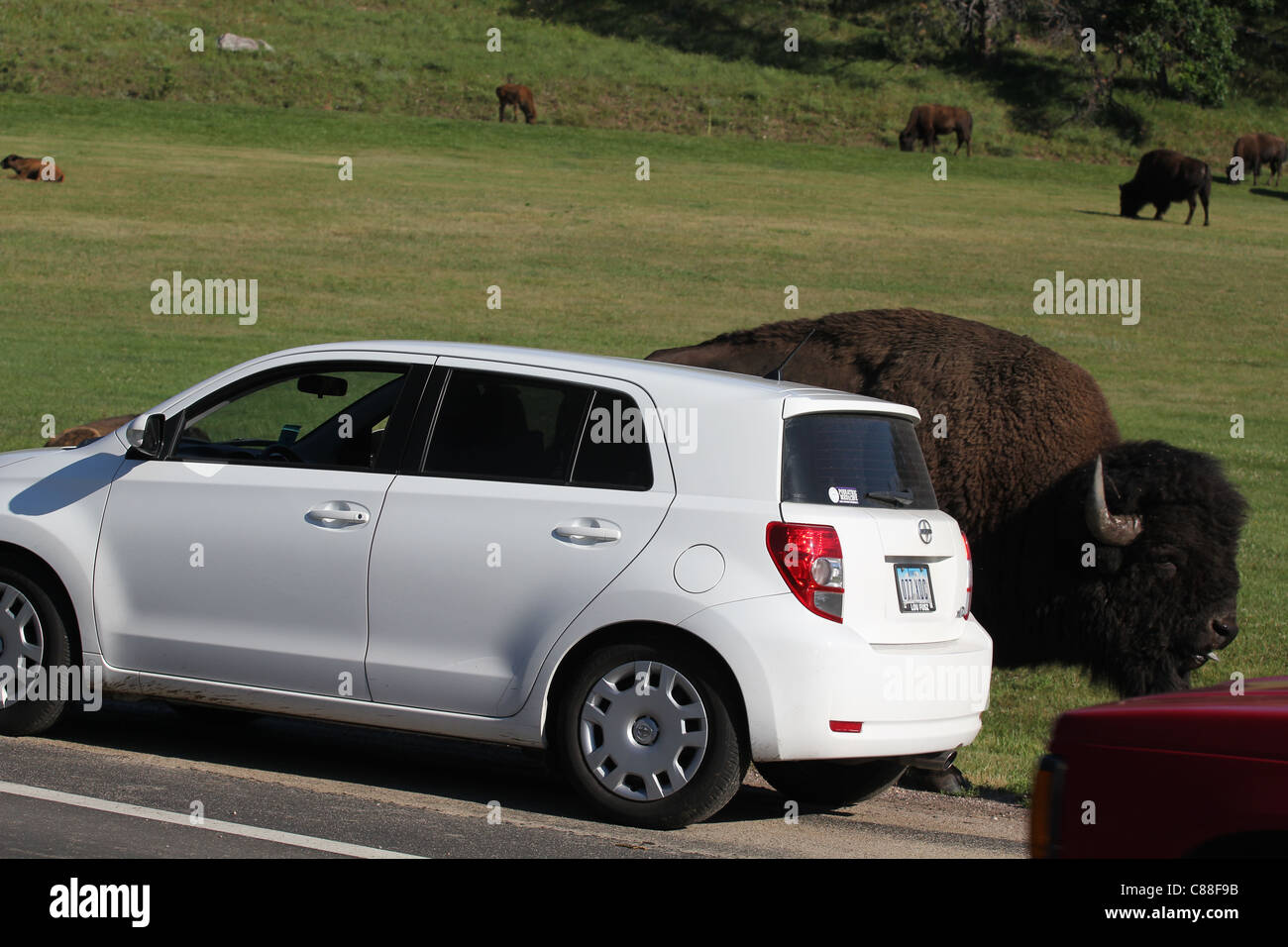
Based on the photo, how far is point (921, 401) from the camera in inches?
413

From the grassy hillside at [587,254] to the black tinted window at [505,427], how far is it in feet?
16.2

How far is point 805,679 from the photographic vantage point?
618cm

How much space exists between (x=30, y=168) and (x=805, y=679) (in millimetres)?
40861

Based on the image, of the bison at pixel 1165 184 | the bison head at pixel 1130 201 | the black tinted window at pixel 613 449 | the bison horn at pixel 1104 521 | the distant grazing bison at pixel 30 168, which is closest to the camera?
the black tinted window at pixel 613 449

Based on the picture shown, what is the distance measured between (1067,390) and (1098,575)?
1.68 metres

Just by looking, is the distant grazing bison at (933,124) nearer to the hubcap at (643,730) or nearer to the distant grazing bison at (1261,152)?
the distant grazing bison at (1261,152)

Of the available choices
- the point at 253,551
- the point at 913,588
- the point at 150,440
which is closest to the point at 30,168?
the point at 150,440

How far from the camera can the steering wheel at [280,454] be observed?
288 inches

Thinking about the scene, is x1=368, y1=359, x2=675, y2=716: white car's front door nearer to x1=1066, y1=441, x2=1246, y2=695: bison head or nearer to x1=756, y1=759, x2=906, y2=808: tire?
x1=756, y1=759, x2=906, y2=808: tire

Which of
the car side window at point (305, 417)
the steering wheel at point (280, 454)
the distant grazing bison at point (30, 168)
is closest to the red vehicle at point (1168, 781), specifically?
the car side window at point (305, 417)

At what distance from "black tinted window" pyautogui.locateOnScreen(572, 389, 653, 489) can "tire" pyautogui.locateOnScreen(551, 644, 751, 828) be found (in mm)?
711

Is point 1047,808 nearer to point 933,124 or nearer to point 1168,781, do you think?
point 1168,781

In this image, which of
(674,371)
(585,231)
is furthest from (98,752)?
(585,231)
